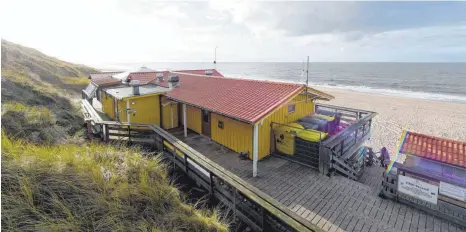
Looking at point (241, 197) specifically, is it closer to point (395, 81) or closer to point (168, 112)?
point (168, 112)

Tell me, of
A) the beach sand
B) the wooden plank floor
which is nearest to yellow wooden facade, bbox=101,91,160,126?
the wooden plank floor

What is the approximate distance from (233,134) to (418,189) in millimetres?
6530

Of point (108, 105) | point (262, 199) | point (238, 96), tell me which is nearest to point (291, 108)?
point (238, 96)

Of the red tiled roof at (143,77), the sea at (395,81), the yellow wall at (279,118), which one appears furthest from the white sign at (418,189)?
the red tiled roof at (143,77)

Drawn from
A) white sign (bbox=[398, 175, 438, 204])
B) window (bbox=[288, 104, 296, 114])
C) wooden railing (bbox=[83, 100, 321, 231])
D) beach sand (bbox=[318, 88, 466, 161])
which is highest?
window (bbox=[288, 104, 296, 114])

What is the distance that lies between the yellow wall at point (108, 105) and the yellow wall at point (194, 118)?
4.95 meters

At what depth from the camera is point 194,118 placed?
1291 cm

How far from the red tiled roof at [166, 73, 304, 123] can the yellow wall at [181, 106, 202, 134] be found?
32.1 inches

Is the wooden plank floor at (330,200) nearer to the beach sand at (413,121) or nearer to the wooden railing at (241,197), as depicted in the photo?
the wooden railing at (241,197)

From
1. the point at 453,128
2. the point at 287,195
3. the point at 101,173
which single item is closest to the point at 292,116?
the point at 287,195

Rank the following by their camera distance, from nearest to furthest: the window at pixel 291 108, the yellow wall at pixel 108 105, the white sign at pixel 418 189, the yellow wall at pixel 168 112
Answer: the white sign at pixel 418 189
the window at pixel 291 108
the yellow wall at pixel 168 112
the yellow wall at pixel 108 105

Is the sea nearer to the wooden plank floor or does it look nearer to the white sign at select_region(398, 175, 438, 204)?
the wooden plank floor

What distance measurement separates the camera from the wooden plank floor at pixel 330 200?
6.28m

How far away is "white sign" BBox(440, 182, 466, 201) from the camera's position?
6.65m
